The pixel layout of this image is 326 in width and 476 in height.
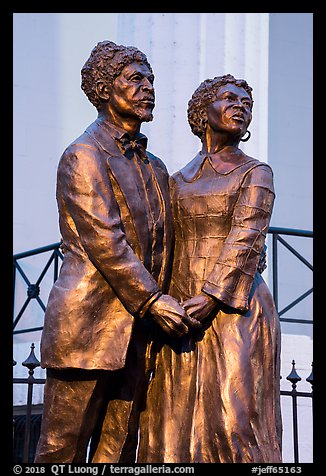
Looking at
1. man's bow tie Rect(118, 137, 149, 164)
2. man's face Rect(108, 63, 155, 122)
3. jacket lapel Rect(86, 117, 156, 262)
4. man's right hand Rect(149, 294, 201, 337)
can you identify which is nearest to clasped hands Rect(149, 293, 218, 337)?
man's right hand Rect(149, 294, 201, 337)

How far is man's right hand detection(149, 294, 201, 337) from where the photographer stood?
19.9 feet

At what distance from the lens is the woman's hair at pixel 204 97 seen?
6.60 meters

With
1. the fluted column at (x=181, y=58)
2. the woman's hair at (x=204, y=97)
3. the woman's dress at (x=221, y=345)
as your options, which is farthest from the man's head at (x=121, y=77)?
the fluted column at (x=181, y=58)

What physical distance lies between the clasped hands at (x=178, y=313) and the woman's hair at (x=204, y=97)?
37.8 inches

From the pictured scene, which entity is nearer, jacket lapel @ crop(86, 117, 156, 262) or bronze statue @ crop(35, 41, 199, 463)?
bronze statue @ crop(35, 41, 199, 463)

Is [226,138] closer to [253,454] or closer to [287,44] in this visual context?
[253,454]

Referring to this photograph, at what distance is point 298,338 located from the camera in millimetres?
10352

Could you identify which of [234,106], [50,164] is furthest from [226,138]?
[50,164]

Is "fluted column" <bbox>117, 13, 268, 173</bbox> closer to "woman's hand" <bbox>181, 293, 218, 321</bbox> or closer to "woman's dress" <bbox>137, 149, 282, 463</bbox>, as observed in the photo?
"woman's dress" <bbox>137, 149, 282, 463</bbox>

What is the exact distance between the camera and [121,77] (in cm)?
637

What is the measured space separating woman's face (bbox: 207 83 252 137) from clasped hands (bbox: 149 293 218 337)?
89 cm

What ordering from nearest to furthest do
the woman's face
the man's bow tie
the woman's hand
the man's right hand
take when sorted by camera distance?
the man's right hand, the woman's hand, the man's bow tie, the woman's face

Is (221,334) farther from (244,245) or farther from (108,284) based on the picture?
(108,284)

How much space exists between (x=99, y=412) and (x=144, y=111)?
1410mm
